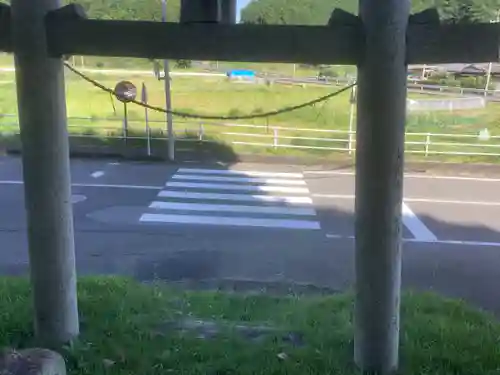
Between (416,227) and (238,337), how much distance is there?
20.2ft

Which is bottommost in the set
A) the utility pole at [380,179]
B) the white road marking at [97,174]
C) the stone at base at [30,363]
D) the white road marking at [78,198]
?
the white road marking at [78,198]

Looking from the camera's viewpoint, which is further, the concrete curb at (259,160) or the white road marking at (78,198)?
the concrete curb at (259,160)

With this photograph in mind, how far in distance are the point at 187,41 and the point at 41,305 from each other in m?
1.76

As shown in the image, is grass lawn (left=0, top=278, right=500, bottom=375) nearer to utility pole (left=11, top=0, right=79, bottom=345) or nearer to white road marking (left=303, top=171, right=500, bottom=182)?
utility pole (left=11, top=0, right=79, bottom=345)

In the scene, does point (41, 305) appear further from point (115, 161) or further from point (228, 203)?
point (115, 161)

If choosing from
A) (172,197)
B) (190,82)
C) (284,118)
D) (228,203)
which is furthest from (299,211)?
(190,82)

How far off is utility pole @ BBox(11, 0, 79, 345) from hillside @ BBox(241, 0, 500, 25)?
74.0 inches

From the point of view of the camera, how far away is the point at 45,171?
3.61 m

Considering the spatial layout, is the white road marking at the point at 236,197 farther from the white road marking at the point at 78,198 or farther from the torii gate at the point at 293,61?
the torii gate at the point at 293,61

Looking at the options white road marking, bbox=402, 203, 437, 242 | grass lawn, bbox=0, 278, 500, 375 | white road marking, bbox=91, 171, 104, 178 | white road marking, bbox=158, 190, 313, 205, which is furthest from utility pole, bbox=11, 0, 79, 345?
white road marking, bbox=91, 171, 104, 178

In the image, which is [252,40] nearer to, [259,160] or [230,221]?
[230,221]

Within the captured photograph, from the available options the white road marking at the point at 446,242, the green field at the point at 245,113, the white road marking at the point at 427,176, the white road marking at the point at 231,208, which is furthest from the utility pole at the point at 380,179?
the green field at the point at 245,113

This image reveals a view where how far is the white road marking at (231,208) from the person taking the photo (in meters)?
10.3

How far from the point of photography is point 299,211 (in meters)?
10.4
